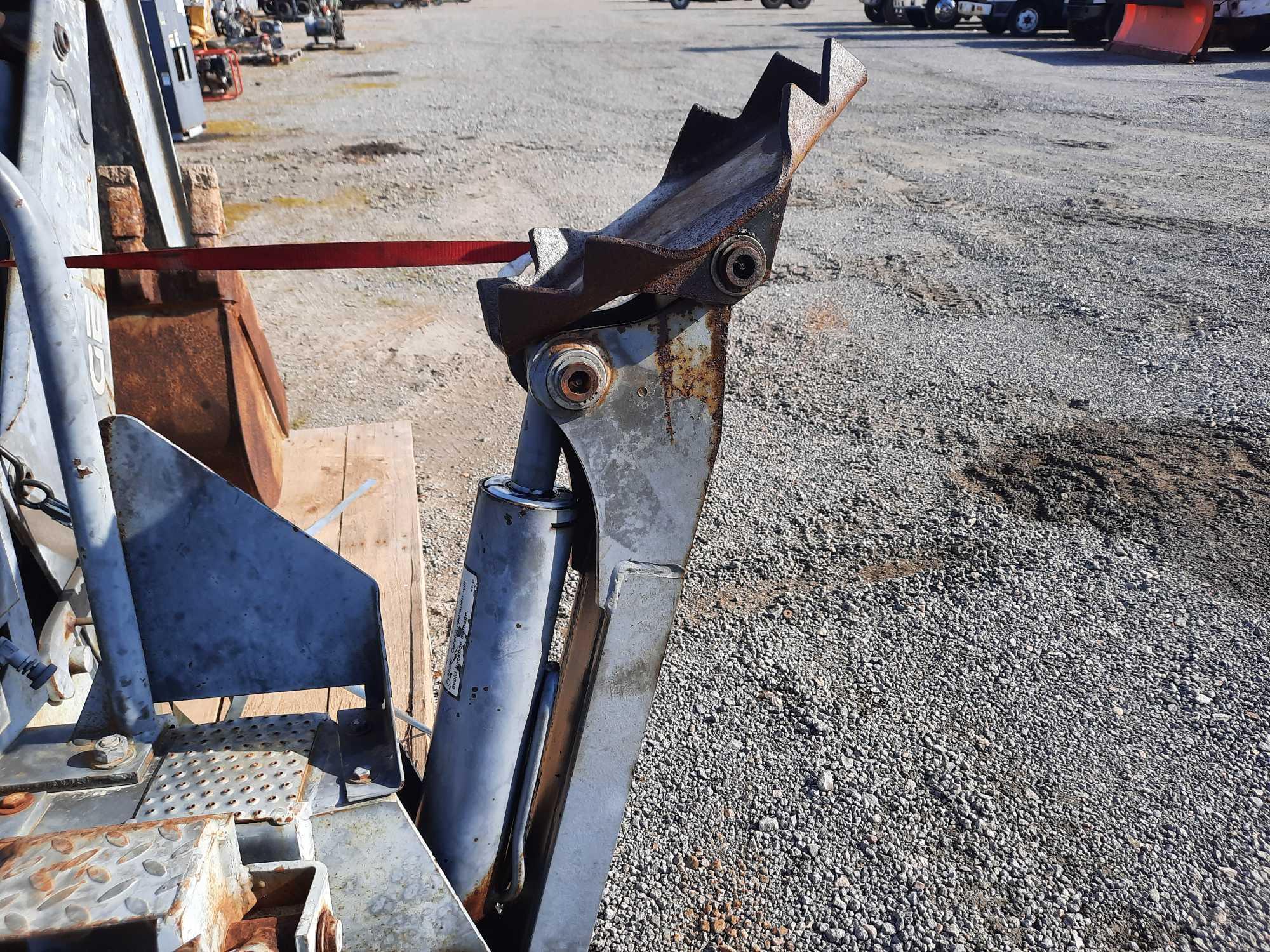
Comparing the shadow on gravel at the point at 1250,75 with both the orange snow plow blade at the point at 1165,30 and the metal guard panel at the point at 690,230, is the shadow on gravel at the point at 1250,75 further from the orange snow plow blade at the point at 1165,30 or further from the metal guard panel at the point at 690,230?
the metal guard panel at the point at 690,230

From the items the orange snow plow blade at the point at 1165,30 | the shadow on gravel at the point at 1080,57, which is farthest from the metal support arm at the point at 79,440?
the orange snow plow blade at the point at 1165,30

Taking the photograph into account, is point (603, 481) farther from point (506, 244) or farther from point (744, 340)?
point (744, 340)

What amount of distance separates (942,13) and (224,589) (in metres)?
20.3

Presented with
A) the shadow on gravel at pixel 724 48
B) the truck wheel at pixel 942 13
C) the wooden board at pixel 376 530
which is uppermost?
the truck wheel at pixel 942 13

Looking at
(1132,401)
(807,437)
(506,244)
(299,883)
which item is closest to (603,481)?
(506,244)

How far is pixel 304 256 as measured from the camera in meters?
1.34

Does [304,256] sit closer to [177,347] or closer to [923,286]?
[177,347]

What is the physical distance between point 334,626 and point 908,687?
1953mm

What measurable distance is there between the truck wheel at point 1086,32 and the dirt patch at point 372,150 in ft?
39.5

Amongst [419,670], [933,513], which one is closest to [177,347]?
[419,670]

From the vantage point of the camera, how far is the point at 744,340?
17.1 ft

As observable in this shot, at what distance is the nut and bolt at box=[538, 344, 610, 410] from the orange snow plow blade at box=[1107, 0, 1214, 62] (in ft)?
50.3

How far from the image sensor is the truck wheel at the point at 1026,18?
17.0 metres

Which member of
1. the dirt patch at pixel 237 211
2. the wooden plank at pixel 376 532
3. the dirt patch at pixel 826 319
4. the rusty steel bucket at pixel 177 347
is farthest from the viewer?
the dirt patch at pixel 237 211
